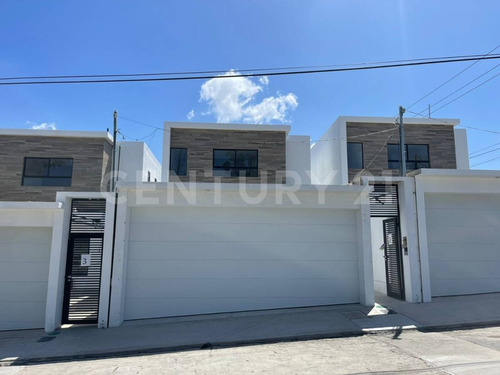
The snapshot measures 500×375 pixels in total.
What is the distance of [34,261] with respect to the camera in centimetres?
802

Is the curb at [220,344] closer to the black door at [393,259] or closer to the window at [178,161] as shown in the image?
the black door at [393,259]

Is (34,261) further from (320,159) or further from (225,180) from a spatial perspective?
(320,159)

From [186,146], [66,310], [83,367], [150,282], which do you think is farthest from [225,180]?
[83,367]

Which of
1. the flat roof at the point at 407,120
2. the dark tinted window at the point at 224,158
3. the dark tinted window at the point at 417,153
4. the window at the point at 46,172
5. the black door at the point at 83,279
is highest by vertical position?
the flat roof at the point at 407,120

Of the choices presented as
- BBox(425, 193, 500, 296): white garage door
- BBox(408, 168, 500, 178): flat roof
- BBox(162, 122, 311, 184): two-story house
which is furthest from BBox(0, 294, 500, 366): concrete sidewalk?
BBox(162, 122, 311, 184): two-story house

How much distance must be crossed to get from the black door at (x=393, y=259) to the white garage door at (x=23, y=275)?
28.0 feet

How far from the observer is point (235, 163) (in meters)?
15.3

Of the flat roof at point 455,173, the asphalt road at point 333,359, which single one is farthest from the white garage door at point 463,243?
the asphalt road at point 333,359

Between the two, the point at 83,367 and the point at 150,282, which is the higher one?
the point at 150,282

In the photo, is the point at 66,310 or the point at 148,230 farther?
the point at 148,230

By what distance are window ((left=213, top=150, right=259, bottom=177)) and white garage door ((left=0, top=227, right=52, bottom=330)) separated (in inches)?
316

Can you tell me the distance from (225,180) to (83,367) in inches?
398

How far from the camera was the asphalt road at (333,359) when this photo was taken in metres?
4.71

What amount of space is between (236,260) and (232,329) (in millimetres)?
1841
